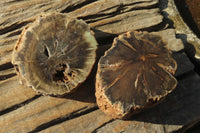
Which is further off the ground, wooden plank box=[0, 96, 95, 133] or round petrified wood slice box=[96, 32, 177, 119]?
round petrified wood slice box=[96, 32, 177, 119]

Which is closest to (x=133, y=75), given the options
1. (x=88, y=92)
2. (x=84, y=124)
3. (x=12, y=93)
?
(x=88, y=92)

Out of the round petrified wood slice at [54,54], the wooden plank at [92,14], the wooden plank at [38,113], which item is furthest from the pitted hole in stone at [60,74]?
the wooden plank at [92,14]

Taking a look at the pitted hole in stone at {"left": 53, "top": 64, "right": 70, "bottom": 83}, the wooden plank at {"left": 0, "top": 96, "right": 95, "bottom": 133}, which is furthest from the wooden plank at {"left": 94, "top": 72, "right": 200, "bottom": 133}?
the pitted hole in stone at {"left": 53, "top": 64, "right": 70, "bottom": 83}

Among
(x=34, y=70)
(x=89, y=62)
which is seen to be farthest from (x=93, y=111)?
(x=34, y=70)

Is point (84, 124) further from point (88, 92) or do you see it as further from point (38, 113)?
point (38, 113)

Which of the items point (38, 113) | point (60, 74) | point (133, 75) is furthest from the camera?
point (38, 113)

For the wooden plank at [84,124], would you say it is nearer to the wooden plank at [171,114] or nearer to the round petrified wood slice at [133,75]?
the wooden plank at [171,114]

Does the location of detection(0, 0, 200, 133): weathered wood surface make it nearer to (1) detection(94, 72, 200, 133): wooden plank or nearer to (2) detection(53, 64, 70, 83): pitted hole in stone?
(1) detection(94, 72, 200, 133): wooden plank
